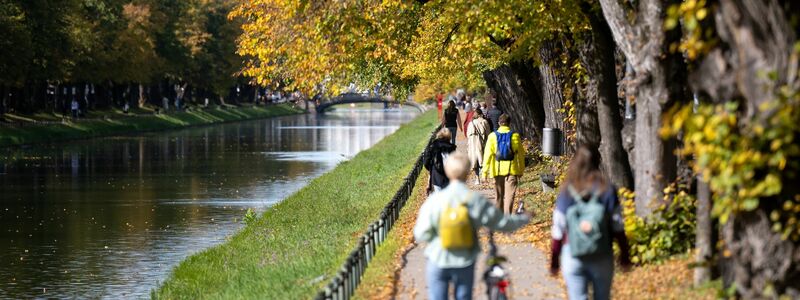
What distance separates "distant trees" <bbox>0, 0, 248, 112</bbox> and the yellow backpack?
54139 mm

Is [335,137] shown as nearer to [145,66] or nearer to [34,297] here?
[145,66]

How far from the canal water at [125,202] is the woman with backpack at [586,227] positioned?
12669 millimetres

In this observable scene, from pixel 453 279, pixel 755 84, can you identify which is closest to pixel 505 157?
pixel 453 279

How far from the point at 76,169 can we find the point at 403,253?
1330 inches

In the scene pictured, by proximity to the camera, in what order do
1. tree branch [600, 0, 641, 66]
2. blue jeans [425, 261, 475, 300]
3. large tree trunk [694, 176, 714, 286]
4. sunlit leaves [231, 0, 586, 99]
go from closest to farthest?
blue jeans [425, 261, 475, 300] < large tree trunk [694, 176, 714, 286] < tree branch [600, 0, 641, 66] < sunlit leaves [231, 0, 586, 99]

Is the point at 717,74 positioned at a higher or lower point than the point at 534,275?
higher

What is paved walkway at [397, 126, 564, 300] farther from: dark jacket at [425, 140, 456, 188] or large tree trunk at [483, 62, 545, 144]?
large tree trunk at [483, 62, 545, 144]

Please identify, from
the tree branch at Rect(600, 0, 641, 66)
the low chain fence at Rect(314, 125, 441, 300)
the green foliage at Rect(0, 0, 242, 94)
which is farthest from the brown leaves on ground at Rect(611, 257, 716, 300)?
the green foliage at Rect(0, 0, 242, 94)

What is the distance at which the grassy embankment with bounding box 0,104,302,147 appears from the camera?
65.1 metres

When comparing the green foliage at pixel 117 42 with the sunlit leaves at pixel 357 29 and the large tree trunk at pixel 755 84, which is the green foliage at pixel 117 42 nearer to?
the sunlit leaves at pixel 357 29

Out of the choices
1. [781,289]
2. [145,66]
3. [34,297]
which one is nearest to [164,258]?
[34,297]

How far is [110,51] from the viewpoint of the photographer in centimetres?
8562

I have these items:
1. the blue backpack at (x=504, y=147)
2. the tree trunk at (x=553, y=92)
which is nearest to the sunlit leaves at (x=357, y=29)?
the tree trunk at (x=553, y=92)

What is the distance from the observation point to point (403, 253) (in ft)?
59.0
